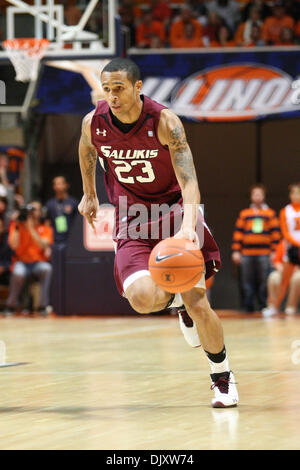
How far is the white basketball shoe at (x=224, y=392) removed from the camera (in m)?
4.93

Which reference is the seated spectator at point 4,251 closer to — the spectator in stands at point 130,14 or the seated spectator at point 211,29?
the spectator in stands at point 130,14

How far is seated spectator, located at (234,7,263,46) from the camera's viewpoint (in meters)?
16.2

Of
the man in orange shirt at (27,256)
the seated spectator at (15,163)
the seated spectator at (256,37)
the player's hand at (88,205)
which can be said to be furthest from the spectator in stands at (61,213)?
the player's hand at (88,205)

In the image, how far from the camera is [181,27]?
16.6 m

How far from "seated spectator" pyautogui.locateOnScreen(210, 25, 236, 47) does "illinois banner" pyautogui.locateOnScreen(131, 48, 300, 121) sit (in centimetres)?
142

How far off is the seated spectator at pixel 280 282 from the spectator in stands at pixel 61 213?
343 cm

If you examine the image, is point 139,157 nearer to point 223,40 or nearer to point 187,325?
point 187,325

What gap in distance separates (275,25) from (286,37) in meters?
0.66

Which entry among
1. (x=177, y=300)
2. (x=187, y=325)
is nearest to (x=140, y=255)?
(x=177, y=300)

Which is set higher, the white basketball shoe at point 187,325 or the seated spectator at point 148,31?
the seated spectator at point 148,31

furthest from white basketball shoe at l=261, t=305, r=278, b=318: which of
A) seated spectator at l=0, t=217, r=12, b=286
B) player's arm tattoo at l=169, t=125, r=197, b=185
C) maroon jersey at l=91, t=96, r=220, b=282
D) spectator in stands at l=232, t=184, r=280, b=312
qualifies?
player's arm tattoo at l=169, t=125, r=197, b=185

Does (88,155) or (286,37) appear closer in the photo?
(88,155)

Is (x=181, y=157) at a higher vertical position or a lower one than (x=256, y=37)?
lower
